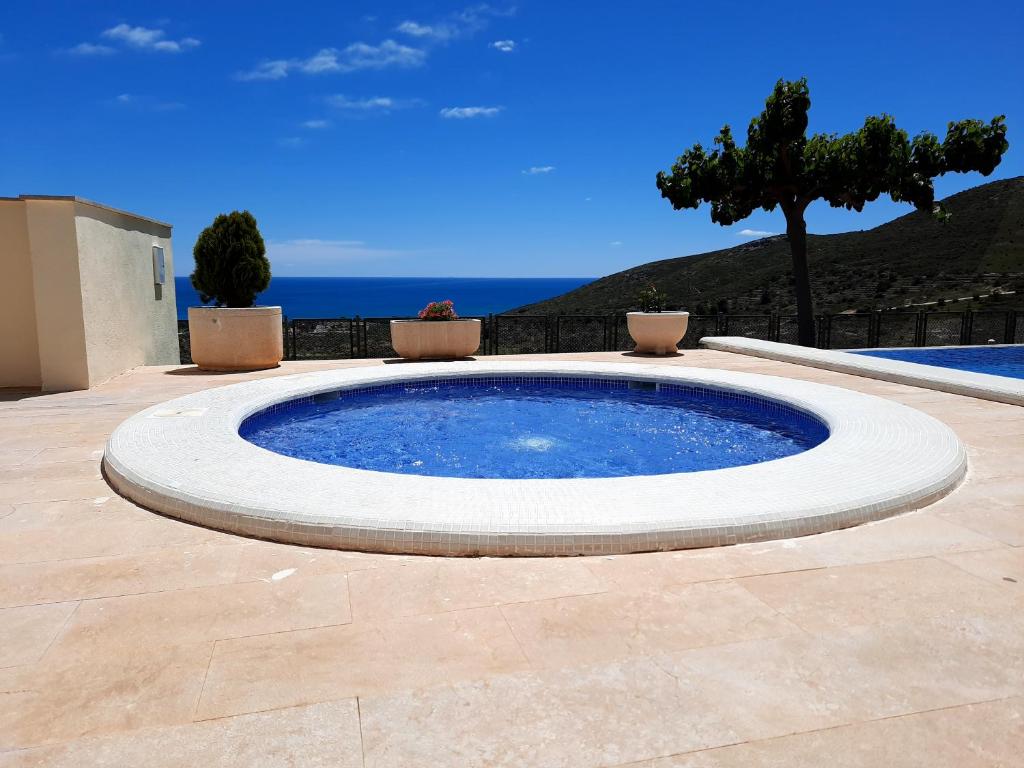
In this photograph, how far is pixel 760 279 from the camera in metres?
46.5

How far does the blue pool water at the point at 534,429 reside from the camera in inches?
258

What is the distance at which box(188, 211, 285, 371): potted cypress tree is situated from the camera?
11016 mm

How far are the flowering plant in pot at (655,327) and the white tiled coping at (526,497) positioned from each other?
6.90m

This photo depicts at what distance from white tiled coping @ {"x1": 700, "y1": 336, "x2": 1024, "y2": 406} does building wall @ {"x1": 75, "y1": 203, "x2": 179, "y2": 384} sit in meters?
10.9

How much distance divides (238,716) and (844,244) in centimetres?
5228

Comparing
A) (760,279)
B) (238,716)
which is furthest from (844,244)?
(238,716)

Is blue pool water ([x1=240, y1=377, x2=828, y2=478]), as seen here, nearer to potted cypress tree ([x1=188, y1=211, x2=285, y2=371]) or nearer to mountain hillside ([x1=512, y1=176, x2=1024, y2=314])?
potted cypress tree ([x1=188, y1=211, x2=285, y2=371])

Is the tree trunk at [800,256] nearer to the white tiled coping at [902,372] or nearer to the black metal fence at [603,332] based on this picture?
the black metal fence at [603,332]

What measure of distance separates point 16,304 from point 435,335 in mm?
6157

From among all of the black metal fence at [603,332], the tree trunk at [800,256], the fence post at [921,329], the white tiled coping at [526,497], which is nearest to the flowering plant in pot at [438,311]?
the black metal fence at [603,332]

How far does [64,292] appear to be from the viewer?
28.7 feet

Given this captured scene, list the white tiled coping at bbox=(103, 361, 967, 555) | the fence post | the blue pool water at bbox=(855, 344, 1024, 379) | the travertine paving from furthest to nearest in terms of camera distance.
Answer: the fence post → the blue pool water at bbox=(855, 344, 1024, 379) → the white tiled coping at bbox=(103, 361, 967, 555) → the travertine paving

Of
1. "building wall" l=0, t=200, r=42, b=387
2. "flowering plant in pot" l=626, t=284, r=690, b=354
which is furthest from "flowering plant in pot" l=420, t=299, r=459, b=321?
"building wall" l=0, t=200, r=42, b=387

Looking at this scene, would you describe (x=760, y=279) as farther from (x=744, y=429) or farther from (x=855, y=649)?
(x=855, y=649)
